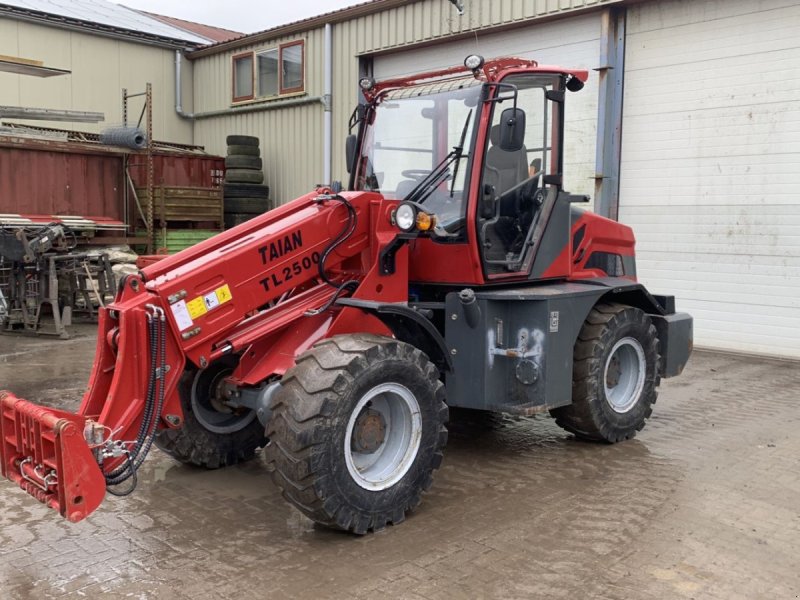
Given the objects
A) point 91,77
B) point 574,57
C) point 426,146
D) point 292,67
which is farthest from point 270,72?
point 426,146

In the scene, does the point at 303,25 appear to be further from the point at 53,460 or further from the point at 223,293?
the point at 53,460

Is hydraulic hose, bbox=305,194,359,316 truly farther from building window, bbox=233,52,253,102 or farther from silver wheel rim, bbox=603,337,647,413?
building window, bbox=233,52,253,102

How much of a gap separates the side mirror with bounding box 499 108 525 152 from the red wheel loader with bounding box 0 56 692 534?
2cm

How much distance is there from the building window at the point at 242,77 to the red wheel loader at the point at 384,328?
11672 mm

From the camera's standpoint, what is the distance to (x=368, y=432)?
177 inches

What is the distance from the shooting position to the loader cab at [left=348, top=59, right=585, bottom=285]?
5.35 meters

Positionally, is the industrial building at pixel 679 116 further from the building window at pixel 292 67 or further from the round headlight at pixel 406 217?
the round headlight at pixel 406 217

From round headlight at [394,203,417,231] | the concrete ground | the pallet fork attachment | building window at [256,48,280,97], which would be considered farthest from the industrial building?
the pallet fork attachment

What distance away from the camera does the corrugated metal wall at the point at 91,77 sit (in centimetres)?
1558

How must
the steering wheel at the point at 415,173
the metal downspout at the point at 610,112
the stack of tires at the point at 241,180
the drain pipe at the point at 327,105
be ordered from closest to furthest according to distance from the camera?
the steering wheel at the point at 415,173 → the metal downspout at the point at 610,112 → the drain pipe at the point at 327,105 → the stack of tires at the point at 241,180

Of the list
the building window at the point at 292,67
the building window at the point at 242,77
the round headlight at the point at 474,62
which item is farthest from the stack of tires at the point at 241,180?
the round headlight at the point at 474,62

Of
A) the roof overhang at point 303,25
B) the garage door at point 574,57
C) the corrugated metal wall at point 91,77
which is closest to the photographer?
the garage door at point 574,57

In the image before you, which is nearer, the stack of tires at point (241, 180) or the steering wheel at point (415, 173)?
the steering wheel at point (415, 173)

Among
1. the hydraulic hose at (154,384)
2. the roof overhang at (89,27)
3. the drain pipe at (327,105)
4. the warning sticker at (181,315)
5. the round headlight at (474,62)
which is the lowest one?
the hydraulic hose at (154,384)
